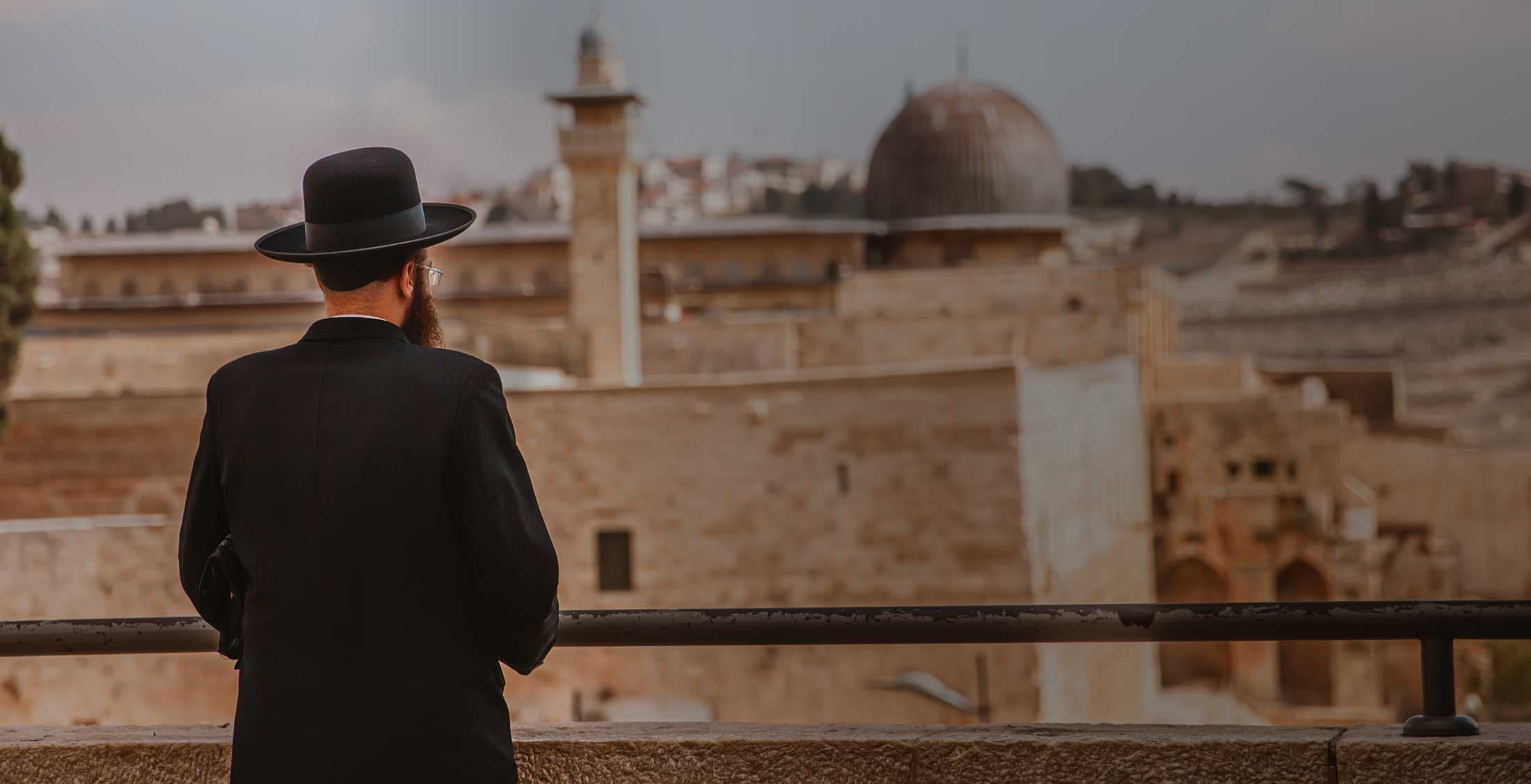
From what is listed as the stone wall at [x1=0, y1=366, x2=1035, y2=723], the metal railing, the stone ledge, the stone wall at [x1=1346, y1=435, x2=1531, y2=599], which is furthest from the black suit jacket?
the stone wall at [x1=1346, y1=435, x2=1531, y2=599]

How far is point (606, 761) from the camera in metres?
3.03

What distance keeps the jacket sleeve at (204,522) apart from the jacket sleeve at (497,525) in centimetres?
39

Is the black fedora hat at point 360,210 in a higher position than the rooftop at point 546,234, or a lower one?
lower

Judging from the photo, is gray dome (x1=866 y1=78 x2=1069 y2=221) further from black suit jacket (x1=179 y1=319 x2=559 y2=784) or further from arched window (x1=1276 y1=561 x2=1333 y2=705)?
black suit jacket (x1=179 y1=319 x2=559 y2=784)

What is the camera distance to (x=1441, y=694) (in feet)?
9.30

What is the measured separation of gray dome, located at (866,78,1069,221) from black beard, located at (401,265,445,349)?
3350 cm

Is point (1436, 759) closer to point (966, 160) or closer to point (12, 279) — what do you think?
point (12, 279)

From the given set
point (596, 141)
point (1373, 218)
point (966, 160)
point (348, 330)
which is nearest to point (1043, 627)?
point (348, 330)

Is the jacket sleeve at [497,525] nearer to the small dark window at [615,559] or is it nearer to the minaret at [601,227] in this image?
the small dark window at [615,559]

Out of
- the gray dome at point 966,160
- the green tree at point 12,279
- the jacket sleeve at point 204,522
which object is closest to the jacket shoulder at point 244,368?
the jacket sleeve at point 204,522

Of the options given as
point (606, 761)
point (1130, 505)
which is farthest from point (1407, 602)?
point (1130, 505)

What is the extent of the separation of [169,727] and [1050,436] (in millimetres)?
15979

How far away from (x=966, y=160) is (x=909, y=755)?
33.3 meters

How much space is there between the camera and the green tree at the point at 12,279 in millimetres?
21281
